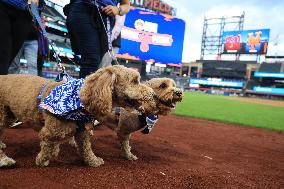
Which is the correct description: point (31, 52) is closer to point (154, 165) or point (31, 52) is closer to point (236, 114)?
point (154, 165)

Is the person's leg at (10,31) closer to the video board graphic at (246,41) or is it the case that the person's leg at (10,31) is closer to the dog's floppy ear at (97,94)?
the dog's floppy ear at (97,94)

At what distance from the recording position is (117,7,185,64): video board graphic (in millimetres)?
29703

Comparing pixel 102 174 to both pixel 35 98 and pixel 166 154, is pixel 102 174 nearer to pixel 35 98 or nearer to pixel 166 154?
pixel 35 98

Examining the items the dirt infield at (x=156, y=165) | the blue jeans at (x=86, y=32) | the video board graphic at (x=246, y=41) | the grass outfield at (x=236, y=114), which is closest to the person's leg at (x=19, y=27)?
the blue jeans at (x=86, y=32)

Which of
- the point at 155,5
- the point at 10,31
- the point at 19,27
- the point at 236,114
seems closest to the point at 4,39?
the point at 10,31

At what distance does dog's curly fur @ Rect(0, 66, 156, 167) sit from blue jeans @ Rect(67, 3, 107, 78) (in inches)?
32.4

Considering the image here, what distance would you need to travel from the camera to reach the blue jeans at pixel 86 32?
12.0 feet

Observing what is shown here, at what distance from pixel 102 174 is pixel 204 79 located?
53.4 m

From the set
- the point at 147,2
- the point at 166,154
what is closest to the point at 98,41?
the point at 166,154

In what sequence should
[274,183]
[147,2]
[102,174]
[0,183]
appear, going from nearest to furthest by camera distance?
[0,183] → [102,174] → [274,183] → [147,2]

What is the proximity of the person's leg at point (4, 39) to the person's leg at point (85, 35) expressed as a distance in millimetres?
717

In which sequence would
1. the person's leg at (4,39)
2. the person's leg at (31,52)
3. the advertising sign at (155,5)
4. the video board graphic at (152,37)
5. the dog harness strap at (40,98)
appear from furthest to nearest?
the advertising sign at (155,5) < the video board graphic at (152,37) < the person's leg at (31,52) < the person's leg at (4,39) < the dog harness strap at (40,98)

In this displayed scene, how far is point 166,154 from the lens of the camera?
398cm

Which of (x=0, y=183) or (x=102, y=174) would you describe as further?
(x=102, y=174)
